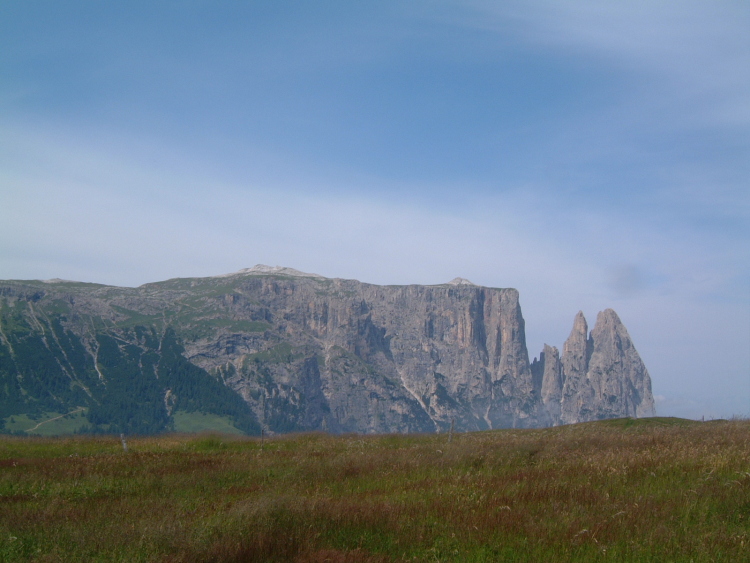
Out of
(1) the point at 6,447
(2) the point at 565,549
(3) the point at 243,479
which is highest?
(2) the point at 565,549

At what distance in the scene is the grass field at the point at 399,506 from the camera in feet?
32.2

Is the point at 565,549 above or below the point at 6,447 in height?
above

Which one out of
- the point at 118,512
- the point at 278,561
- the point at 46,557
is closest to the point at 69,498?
the point at 118,512

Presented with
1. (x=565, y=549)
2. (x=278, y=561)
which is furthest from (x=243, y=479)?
(x=565, y=549)

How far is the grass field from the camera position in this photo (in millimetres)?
9828

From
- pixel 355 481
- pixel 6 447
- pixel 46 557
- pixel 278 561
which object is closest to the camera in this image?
pixel 46 557

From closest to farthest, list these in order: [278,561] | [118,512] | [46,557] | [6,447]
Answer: [46,557] → [278,561] → [118,512] → [6,447]

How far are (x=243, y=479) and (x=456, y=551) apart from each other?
8.81 metres

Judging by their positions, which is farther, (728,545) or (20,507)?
(20,507)

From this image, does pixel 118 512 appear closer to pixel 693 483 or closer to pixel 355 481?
pixel 355 481

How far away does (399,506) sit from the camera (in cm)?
1241

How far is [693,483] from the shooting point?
13344mm

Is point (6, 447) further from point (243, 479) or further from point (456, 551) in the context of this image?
point (456, 551)

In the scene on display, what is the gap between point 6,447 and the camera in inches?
1022
